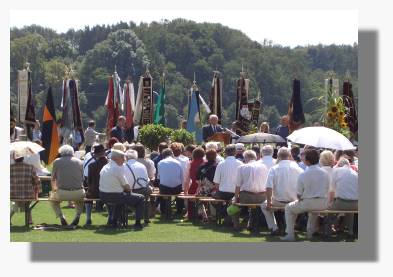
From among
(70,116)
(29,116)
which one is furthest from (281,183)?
(70,116)

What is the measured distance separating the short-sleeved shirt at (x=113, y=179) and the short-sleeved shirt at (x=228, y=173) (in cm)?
176

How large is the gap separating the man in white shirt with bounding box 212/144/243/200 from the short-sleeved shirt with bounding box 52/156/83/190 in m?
2.55

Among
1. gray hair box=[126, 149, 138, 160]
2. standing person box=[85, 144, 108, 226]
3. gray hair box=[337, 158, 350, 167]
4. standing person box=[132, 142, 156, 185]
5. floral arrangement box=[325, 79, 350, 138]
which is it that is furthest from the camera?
standing person box=[132, 142, 156, 185]

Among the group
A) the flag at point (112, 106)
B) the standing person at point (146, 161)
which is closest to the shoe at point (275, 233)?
the standing person at point (146, 161)

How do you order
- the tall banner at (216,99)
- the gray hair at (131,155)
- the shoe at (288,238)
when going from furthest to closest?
the tall banner at (216,99), the gray hair at (131,155), the shoe at (288,238)

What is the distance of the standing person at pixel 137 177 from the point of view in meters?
16.6

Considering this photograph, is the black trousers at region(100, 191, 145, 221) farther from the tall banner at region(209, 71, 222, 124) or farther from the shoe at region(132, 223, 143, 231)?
the tall banner at region(209, 71, 222, 124)

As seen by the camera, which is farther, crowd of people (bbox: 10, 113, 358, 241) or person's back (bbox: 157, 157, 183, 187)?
person's back (bbox: 157, 157, 183, 187)

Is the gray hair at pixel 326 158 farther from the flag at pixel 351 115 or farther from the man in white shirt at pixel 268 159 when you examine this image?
the flag at pixel 351 115

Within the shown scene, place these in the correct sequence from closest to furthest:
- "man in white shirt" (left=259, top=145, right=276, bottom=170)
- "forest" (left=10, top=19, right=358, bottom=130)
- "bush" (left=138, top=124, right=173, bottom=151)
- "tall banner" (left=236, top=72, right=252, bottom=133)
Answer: "man in white shirt" (left=259, top=145, right=276, bottom=170) → "bush" (left=138, top=124, right=173, bottom=151) → "tall banner" (left=236, top=72, right=252, bottom=133) → "forest" (left=10, top=19, right=358, bottom=130)

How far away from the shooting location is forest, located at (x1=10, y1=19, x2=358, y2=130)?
241ft

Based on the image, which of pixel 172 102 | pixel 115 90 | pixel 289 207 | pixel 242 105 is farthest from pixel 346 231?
pixel 172 102

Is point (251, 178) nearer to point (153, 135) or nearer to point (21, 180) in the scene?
point (21, 180)

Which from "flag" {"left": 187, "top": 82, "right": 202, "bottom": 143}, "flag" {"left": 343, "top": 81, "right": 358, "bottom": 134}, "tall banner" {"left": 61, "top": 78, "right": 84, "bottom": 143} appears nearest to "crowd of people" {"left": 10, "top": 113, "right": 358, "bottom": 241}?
"flag" {"left": 343, "top": 81, "right": 358, "bottom": 134}
